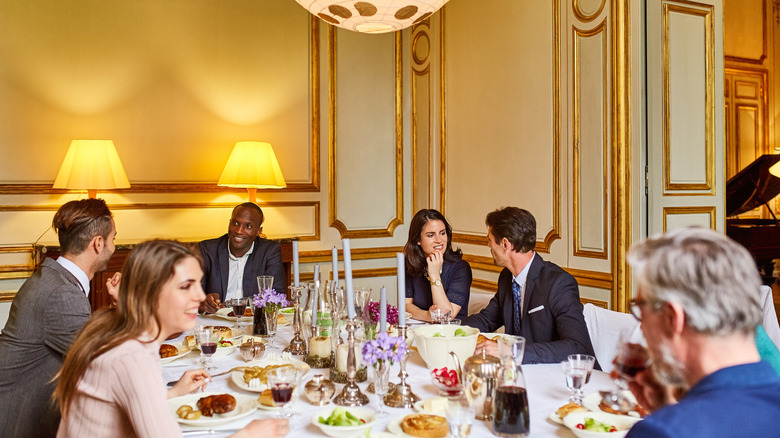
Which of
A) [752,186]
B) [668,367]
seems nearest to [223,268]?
[668,367]

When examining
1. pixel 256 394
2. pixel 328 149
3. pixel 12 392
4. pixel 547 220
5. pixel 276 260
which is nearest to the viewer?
pixel 256 394

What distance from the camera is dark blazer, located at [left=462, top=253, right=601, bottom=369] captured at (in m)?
2.33

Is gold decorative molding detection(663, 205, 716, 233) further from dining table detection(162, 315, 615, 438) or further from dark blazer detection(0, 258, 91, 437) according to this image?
dark blazer detection(0, 258, 91, 437)

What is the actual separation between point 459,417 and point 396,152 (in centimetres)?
438

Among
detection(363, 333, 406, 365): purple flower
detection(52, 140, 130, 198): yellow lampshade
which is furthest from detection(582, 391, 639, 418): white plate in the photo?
detection(52, 140, 130, 198): yellow lampshade

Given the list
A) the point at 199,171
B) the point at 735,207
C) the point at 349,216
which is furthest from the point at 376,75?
the point at 735,207

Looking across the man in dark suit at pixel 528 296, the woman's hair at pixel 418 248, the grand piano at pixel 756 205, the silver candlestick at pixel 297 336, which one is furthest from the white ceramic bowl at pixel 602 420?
the grand piano at pixel 756 205

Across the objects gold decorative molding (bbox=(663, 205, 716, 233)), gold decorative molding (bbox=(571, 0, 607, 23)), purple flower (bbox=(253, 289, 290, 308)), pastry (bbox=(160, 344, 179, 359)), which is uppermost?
gold decorative molding (bbox=(571, 0, 607, 23))

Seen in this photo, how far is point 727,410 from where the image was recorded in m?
1.02

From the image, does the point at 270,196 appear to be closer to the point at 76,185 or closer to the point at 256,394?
the point at 76,185

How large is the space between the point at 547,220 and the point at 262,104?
233cm

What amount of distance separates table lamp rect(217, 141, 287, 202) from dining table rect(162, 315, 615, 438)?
2.11m

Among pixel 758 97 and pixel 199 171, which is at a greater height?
pixel 758 97

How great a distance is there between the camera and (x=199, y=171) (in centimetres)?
500
